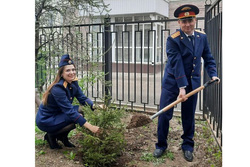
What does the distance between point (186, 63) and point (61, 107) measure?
1257 mm

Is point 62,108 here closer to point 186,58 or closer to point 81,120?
point 81,120

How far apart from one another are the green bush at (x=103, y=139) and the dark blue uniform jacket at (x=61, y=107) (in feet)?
0.43

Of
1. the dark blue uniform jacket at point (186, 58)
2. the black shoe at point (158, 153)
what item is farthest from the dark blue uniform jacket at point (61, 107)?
the dark blue uniform jacket at point (186, 58)

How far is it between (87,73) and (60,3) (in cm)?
96

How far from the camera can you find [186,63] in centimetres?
252

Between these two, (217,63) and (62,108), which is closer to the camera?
(62,108)

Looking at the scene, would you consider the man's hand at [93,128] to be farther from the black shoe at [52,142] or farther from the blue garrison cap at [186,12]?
the blue garrison cap at [186,12]

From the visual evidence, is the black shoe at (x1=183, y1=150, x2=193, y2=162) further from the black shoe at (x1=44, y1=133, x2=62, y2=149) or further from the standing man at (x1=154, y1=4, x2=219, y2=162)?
the black shoe at (x1=44, y1=133, x2=62, y2=149)

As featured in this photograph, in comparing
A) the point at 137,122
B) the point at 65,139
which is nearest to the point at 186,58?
the point at 137,122

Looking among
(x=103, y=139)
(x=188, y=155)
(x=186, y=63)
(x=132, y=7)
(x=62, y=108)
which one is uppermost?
(x=132, y=7)

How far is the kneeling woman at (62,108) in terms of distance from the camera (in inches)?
98.7

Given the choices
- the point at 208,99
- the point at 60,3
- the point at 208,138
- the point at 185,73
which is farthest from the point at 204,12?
the point at 60,3

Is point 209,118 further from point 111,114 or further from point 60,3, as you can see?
point 60,3

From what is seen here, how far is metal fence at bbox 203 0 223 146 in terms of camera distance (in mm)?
2678
